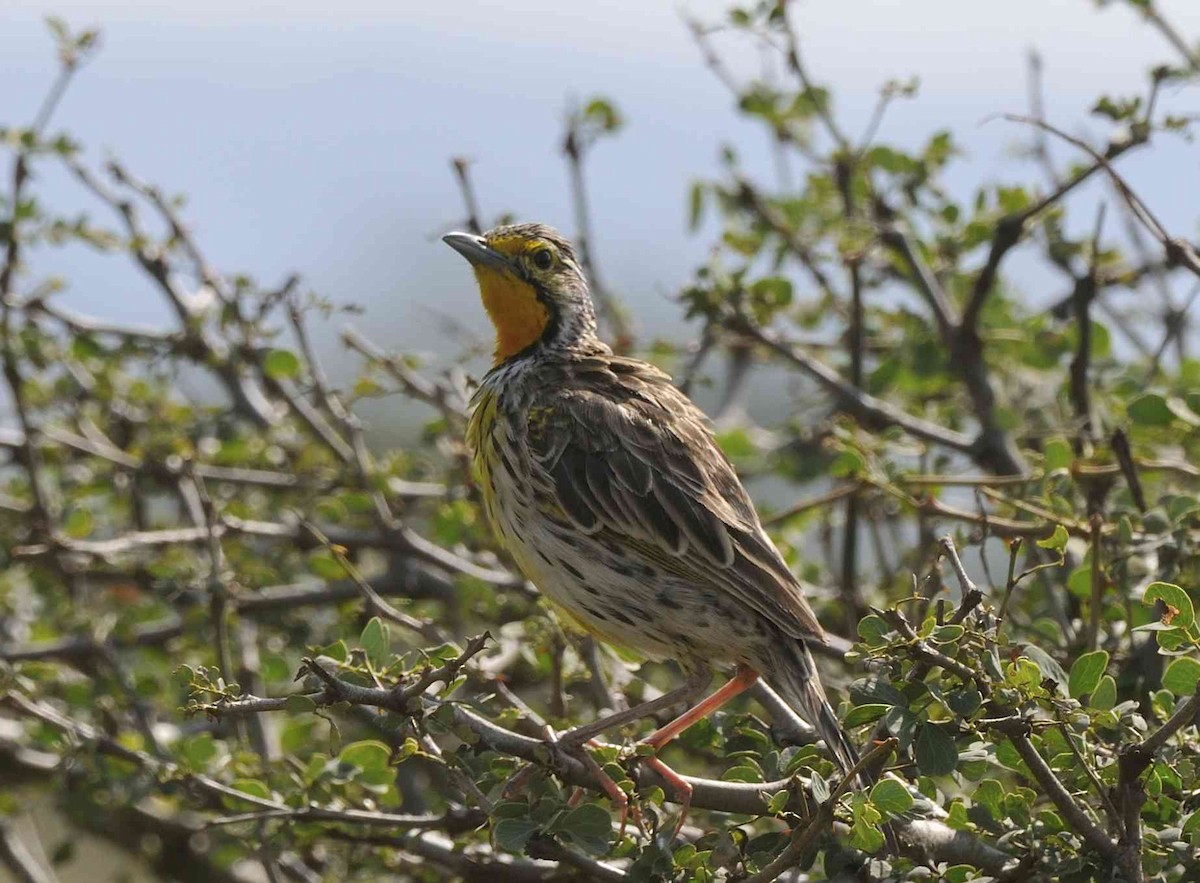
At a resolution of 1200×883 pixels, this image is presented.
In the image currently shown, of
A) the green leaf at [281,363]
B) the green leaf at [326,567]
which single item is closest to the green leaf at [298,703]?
the green leaf at [326,567]

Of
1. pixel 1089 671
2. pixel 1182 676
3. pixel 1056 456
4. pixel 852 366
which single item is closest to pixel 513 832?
pixel 1089 671

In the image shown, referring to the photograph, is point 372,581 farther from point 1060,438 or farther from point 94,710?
point 1060,438

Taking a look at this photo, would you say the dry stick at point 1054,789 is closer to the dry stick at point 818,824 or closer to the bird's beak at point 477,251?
the dry stick at point 818,824

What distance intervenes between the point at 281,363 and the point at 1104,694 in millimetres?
3175

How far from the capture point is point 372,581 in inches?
201

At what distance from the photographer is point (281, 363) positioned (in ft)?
16.4

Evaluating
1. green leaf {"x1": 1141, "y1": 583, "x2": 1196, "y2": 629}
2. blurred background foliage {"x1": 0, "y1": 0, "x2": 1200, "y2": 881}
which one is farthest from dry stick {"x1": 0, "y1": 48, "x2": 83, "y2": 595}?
green leaf {"x1": 1141, "y1": 583, "x2": 1196, "y2": 629}

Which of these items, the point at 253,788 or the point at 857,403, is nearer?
the point at 253,788

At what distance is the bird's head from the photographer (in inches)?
180

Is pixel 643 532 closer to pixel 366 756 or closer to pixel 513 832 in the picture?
pixel 366 756

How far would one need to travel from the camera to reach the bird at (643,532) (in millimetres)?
3623

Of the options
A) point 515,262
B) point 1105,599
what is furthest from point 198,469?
point 1105,599

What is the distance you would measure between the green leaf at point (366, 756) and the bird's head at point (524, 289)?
177 centimetres

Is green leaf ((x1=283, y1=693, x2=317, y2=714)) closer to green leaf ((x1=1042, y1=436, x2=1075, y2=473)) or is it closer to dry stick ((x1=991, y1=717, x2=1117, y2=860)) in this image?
dry stick ((x1=991, y1=717, x2=1117, y2=860))
